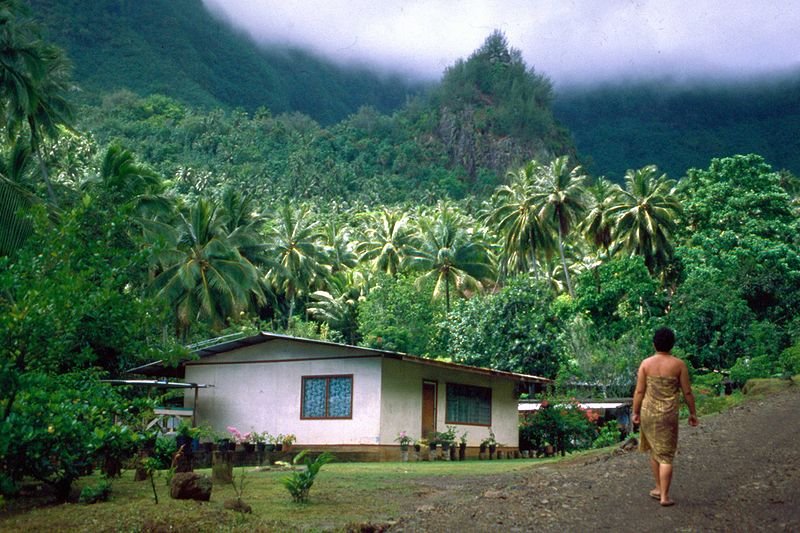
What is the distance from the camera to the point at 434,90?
145000 millimetres

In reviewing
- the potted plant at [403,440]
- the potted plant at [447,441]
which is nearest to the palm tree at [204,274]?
the potted plant at [403,440]

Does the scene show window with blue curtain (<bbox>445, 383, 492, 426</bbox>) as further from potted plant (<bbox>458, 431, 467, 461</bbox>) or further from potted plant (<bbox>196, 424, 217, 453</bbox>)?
potted plant (<bbox>196, 424, 217, 453</bbox>)

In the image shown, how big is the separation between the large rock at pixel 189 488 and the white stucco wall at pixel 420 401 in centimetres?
1080

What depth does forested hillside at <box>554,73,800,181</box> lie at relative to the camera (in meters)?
123

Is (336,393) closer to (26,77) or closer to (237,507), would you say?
(26,77)

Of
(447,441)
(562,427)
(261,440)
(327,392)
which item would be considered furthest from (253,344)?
(562,427)

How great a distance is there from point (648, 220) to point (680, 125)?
10092cm

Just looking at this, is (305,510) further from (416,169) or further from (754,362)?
(416,169)

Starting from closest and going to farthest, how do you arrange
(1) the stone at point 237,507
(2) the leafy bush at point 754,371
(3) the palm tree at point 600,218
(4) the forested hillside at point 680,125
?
(1) the stone at point 237,507 < (2) the leafy bush at point 754,371 < (3) the palm tree at point 600,218 < (4) the forested hillside at point 680,125

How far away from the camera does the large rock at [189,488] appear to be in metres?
9.62

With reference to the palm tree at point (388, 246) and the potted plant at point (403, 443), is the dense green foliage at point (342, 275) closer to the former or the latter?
the palm tree at point (388, 246)

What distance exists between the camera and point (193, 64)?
14700 centimetres

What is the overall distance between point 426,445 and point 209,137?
295 ft

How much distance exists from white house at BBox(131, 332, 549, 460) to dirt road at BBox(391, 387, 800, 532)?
9.06 metres
